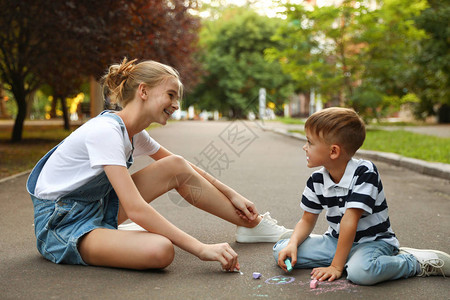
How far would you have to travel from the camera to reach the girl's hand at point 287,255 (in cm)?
318

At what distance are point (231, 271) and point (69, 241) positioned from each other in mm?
976

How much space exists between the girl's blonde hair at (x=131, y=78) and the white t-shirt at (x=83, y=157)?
22 cm

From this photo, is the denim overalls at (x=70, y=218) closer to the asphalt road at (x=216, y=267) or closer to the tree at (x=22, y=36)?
the asphalt road at (x=216, y=267)

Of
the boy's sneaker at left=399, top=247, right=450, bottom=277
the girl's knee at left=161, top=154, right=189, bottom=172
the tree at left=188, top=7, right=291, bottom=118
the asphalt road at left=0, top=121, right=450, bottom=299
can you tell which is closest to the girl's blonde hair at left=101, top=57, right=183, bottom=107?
the girl's knee at left=161, top=154, right=189, bottom=172

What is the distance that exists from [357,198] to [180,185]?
123cm

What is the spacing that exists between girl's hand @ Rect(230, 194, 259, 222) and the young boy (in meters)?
0.55

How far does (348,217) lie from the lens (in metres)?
3.00

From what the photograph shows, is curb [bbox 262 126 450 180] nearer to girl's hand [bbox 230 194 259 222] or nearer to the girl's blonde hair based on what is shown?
girl's hand [bbox 230 194 259 222]

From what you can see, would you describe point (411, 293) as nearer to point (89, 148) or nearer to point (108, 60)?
point (89, 148)

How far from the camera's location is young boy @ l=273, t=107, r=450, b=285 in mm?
2990

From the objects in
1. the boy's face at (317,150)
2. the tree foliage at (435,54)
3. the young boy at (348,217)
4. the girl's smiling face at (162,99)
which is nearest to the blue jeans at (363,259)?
the young boy at (348,217)

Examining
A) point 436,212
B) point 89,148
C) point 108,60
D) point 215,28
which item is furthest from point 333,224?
point 215,28

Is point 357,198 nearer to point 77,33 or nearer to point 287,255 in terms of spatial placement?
point 287,255

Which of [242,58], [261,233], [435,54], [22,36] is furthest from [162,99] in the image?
[242,58]
